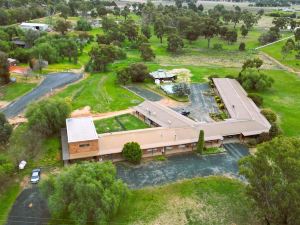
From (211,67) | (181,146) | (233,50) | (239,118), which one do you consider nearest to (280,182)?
(181,146)

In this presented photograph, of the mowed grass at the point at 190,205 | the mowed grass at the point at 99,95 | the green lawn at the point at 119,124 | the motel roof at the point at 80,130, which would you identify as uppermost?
the motel roof at the point at 80,130

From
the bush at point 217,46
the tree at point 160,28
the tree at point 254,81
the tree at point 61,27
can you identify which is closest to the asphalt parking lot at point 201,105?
the tree at point 254,81

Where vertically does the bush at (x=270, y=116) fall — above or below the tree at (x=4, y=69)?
below

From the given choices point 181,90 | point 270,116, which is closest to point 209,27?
point 181,90

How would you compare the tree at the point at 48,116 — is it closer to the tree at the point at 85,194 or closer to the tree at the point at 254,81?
the tree at the point at 85,194

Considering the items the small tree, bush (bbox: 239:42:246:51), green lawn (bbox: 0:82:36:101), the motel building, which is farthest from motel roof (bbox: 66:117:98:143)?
bush (bbox: 239:42:246:51)

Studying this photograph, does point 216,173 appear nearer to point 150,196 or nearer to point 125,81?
point 150,196

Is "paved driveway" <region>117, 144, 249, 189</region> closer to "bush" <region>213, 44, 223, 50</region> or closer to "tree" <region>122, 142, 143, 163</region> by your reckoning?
"tree" <region>122, 142, 143, 163</region>
